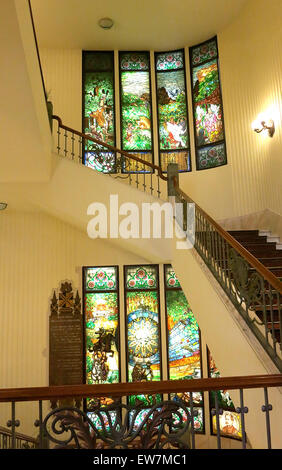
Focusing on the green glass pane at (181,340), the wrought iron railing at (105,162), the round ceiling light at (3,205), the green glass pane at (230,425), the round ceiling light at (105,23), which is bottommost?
the green glass pane at (230,425)

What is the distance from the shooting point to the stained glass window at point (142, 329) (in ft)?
28.4

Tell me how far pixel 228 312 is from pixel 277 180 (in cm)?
404

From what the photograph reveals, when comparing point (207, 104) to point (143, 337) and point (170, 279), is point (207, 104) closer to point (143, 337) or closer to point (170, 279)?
point (170, 279)

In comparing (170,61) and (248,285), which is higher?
(170,61)

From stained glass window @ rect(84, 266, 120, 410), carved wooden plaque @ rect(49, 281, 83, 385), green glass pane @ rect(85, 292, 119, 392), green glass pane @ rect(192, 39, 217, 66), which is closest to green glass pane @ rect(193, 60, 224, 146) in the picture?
green glass pane @ rect(192, 39, 217, 66)

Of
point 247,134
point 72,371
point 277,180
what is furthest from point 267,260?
point 72,371

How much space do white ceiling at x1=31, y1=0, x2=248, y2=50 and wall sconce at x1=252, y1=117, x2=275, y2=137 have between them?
2843mm

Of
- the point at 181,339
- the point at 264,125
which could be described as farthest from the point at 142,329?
the point at 264,125

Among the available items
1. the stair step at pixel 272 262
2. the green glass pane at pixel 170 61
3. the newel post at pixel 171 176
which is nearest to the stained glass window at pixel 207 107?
the green glass pane at pixel 170 61

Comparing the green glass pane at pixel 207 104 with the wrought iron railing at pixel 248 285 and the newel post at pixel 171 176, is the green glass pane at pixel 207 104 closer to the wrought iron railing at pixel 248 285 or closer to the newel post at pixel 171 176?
the newel post at pixel 171 176

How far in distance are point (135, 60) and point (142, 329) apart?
645 centimetres

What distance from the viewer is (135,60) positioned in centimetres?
1020

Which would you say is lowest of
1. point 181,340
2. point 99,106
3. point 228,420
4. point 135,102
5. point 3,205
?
point 228,420

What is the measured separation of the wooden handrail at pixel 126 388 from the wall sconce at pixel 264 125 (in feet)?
20.3
